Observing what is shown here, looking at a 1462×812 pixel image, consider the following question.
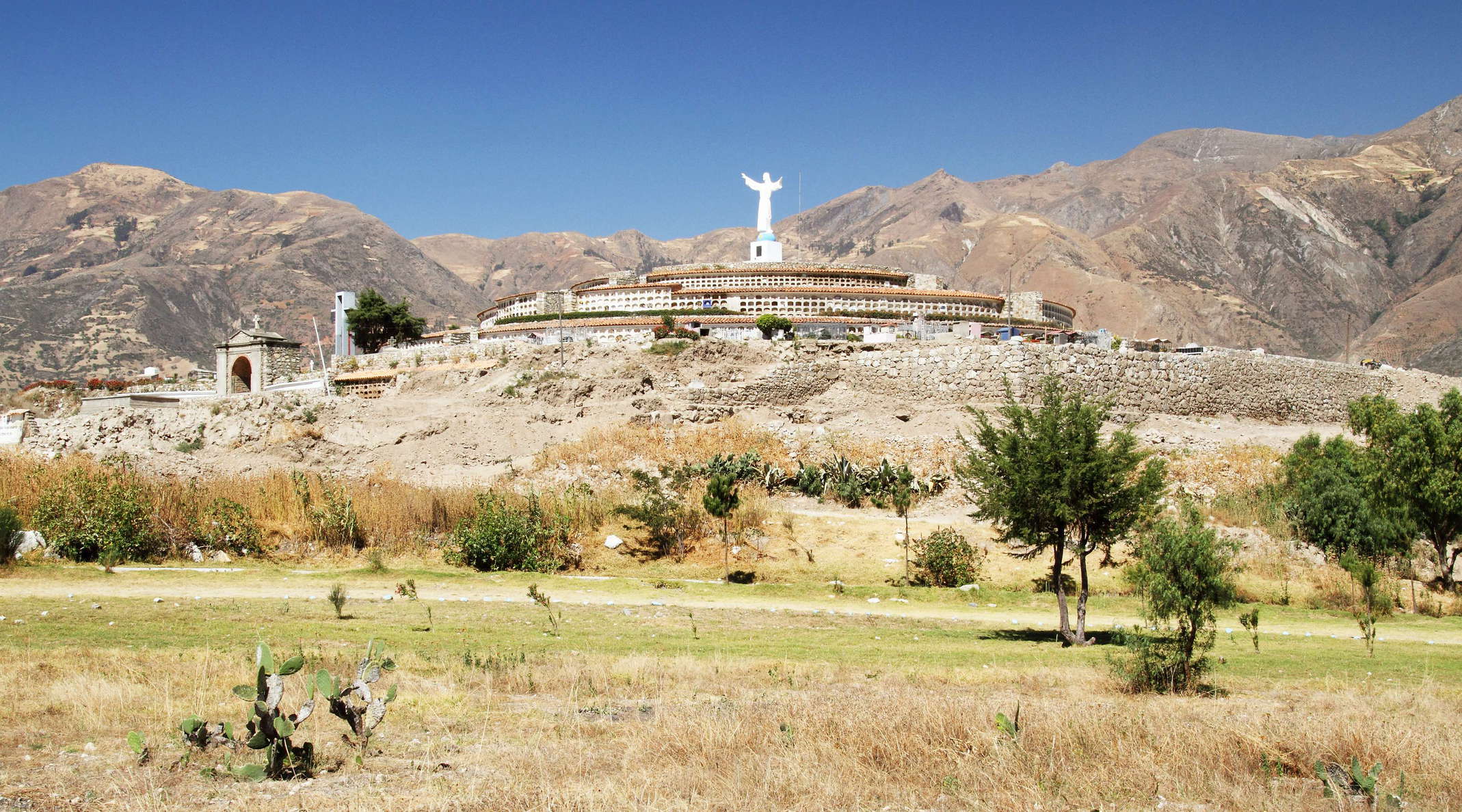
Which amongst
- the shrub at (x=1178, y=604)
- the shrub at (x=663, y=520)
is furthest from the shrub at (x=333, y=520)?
the shrub at (x=1178, y=604)

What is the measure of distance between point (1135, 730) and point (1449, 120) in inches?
7441

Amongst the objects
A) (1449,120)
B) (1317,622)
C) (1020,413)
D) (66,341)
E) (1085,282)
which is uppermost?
(1449,120)

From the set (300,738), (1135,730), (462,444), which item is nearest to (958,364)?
(462,444)

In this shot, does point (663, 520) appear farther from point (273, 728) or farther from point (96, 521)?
point (273, 728)

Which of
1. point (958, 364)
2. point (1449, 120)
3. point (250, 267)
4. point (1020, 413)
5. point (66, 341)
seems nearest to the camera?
point (1020, 413)

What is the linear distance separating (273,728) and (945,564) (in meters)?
13.9

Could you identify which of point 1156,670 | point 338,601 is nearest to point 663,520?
point 338,601

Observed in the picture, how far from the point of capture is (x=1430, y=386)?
43969 millimetres

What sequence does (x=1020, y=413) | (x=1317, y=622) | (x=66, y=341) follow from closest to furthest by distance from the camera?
(x=1020, y=413), (x=1317, y=622), (x=66, y=341)

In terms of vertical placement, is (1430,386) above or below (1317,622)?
above

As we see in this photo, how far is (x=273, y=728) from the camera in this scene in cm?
625

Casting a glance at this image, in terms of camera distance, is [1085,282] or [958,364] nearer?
[958,364]

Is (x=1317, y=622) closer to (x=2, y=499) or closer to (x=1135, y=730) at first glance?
(x=1135, y=730)

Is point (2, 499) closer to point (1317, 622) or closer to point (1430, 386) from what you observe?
point (1317, 622)
